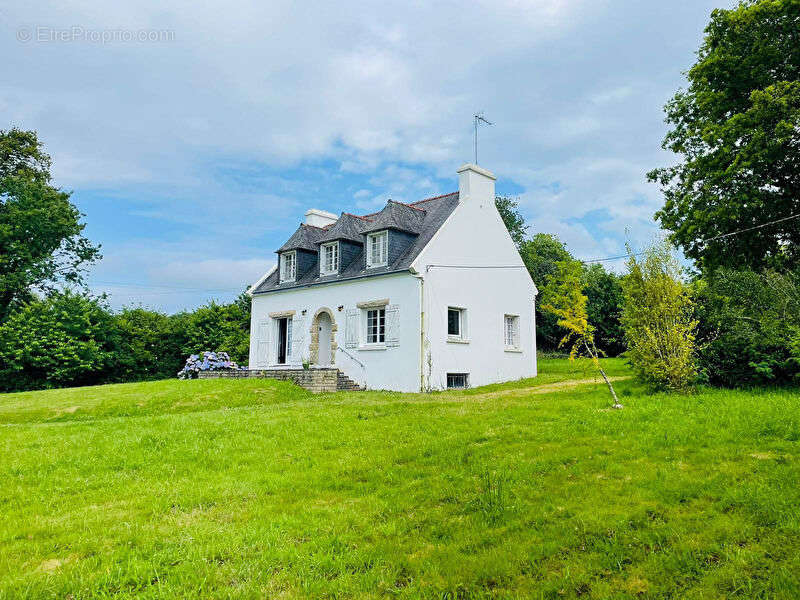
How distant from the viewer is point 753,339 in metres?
12.0

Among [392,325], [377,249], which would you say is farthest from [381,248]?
[392,325]

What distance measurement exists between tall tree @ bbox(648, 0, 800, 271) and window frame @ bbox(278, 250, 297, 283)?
14894 millimetres

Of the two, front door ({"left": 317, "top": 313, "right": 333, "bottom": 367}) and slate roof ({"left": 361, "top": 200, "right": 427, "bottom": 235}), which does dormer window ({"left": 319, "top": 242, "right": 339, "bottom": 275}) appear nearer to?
slate roof ({"left": 361, "top": 200, "right": 427, "bottom": 235})

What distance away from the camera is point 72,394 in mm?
19312

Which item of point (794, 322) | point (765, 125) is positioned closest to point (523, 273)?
point (765, 125)

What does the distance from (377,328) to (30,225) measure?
70.8 feet

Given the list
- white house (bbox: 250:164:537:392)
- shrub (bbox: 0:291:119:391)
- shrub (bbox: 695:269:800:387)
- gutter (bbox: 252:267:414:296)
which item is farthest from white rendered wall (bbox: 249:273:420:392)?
shrub (bbox: 0:291:119:391)

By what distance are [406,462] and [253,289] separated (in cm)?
1982

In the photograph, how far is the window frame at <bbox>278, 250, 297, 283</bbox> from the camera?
24938 mm

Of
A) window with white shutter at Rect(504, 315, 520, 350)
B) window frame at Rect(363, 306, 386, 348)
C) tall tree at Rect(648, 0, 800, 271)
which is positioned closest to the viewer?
tall tree at Rect(648, 0, 800, 271)

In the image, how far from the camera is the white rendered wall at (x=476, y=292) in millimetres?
19578

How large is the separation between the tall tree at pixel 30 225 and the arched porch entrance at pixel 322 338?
18081 mm

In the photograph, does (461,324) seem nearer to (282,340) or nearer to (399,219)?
(399,219)

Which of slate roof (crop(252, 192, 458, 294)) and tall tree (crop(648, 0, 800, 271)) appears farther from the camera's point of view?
slate roof (crop(252, 192, 458, 294))
